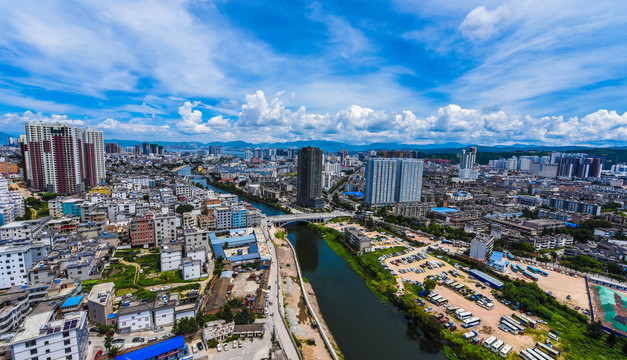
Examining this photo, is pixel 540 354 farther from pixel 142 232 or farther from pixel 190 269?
pixel 142 232

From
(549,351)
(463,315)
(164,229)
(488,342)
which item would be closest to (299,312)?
(463,315)

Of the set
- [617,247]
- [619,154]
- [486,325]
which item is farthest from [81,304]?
[619,154]

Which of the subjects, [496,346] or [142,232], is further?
[142,232]

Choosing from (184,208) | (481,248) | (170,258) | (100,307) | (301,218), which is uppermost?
(184,208)

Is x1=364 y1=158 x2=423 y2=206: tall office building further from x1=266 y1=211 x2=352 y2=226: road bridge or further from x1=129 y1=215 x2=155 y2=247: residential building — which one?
x1=129 y1=215 x2=155 y2=247: residential building

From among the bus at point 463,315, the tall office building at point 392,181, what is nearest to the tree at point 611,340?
the bus at point 463,315

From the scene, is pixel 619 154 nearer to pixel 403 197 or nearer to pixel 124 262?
pixel 403 197

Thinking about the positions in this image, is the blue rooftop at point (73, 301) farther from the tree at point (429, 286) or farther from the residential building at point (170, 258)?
the tree at point (429, 286)
